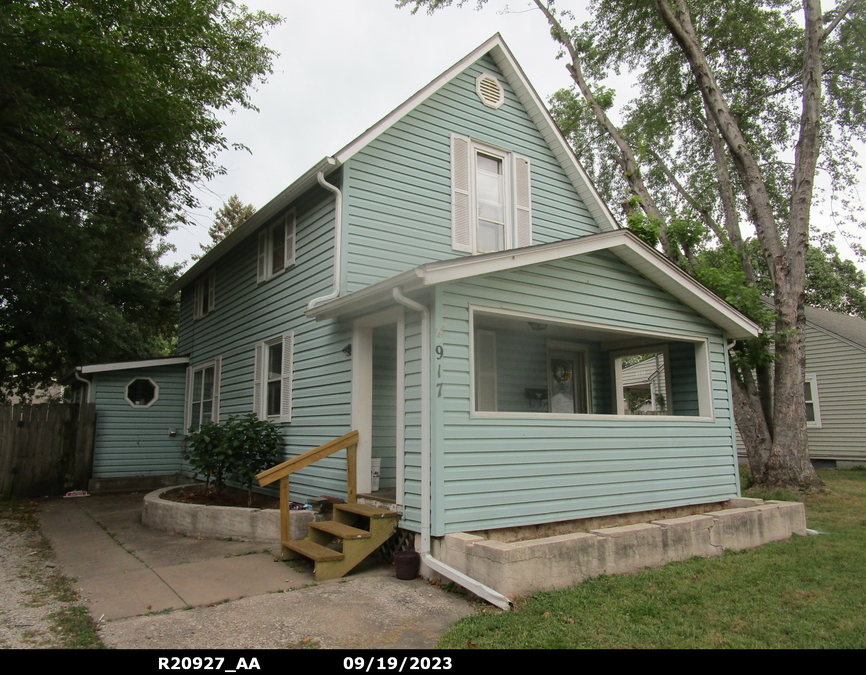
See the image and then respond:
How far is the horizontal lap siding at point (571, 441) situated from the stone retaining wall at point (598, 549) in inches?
19.9

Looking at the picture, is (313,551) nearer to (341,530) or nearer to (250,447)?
(341,530)

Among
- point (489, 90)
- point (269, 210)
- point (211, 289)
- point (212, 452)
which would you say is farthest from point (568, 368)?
point (211, 289)

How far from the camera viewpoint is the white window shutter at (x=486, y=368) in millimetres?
9297

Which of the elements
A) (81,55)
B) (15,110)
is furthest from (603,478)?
(15,110)

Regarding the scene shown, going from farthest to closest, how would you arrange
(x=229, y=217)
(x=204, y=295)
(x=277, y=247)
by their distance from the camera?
(x=229, y=217), (x=204, y=295), (x=277, y=247)

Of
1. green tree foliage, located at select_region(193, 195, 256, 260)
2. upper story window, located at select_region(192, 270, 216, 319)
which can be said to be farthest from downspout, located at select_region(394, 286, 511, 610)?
green tree foliage, located at select_region(193, 195, 256, 260)

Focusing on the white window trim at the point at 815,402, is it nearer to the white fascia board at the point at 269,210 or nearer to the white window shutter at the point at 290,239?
the white window shutter at the point at 290,239

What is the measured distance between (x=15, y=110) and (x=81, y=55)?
188 centimetres

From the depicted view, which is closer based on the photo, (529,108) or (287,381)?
(287,381)

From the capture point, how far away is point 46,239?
44.8 feet

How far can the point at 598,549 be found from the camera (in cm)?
584

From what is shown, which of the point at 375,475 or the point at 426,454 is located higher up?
the point at 426,454

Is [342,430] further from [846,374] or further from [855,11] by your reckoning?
[846,374]

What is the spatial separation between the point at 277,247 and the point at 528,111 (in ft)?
16.6
